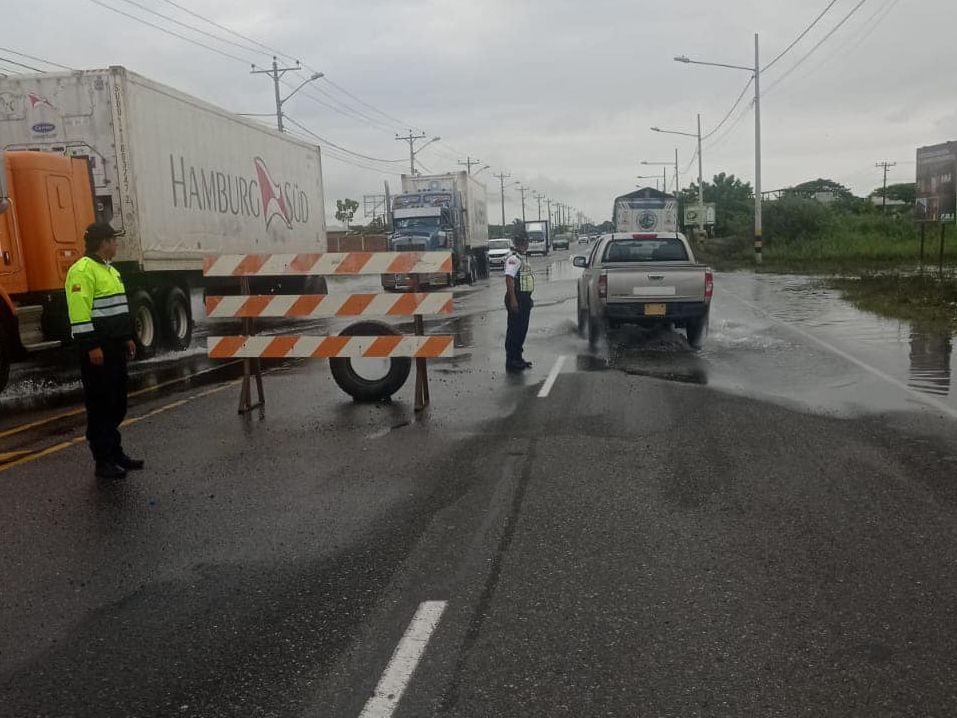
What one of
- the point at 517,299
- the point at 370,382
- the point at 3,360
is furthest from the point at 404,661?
the point at 3,360

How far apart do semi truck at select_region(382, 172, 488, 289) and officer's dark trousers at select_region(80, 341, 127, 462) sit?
22.2 meters

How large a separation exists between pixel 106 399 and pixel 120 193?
760cm

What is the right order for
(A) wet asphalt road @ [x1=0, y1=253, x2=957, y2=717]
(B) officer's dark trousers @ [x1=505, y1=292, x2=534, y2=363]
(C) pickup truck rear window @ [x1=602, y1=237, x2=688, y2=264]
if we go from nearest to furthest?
(A) wet asphalt road @ [x1=0, y1=253, x2=957, y2=717] < (B) officer's dark trousers @ [x1=505, y1=292, x2=534, y2=363] < (C) pickup truck rear window @ [x1=602, y1=237, x2=688, y2=264]

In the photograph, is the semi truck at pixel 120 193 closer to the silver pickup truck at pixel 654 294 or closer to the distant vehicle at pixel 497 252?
the silver pickup truck at pixel 654 294

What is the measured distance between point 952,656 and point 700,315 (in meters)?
10.7

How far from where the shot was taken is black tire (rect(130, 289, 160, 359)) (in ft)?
48.4

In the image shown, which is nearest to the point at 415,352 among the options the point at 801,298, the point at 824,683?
the point at 824,683

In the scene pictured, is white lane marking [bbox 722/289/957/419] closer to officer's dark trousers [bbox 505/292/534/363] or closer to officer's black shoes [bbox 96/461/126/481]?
officer's dark trousers [bbox 505/292/534/363]

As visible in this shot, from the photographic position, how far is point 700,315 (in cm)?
1423

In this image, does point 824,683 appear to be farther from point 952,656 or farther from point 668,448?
point 668,448

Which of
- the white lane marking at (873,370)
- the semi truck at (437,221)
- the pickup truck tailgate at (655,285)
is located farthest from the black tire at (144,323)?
the semi truck at (437,221)

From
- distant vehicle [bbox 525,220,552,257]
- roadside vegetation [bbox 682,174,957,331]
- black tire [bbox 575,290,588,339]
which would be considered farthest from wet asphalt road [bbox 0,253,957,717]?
distant vehicle [bbox 525,220,552,257]

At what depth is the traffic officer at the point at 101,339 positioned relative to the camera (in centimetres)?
717

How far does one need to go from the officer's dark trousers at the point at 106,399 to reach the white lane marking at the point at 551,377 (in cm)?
442
